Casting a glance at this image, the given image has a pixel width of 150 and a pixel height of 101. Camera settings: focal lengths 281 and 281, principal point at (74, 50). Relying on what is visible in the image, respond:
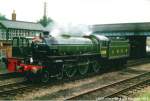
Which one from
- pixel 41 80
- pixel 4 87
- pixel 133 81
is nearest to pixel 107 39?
pixel 133 81

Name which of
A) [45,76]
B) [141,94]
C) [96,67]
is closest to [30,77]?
[45,76]

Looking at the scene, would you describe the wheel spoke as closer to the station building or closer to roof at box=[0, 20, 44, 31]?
the station building

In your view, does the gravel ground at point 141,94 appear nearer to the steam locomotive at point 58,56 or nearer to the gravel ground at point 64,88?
the gravel ground at point 64,88

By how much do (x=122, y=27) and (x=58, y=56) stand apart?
99.5 feet

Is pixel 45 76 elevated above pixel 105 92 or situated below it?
above

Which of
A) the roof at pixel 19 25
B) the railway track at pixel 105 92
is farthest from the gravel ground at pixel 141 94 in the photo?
the roof at pixel 19 25

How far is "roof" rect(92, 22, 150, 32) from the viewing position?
42.1 m

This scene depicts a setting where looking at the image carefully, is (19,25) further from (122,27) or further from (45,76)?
(122,27)

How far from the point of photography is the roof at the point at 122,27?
4210 centimetres

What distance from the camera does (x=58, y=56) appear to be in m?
16.4

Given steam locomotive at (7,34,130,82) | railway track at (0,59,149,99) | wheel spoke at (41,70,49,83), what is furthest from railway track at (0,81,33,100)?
wheel spoke at (41,70,49,83)

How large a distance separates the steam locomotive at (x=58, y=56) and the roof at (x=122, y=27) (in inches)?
880

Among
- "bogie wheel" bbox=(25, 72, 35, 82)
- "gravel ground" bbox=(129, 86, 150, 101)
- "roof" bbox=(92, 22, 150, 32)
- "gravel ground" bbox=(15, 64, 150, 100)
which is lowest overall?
"gravel ground" bbox=(129, 86, 150, 101)

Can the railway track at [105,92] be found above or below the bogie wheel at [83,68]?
below
